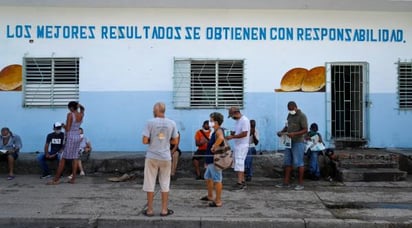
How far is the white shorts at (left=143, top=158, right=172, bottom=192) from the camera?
6.43m

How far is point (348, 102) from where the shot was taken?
1115 cm

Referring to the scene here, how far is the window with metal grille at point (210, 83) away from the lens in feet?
35.8

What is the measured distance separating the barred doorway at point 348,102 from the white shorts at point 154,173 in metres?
5.77

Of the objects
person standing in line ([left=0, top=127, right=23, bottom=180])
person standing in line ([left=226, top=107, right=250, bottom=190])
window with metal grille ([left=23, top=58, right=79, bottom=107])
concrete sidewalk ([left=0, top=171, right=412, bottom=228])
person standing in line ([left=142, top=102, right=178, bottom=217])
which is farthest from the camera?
window with metal grille ([left=23, top=58, right=79, bottom=107])

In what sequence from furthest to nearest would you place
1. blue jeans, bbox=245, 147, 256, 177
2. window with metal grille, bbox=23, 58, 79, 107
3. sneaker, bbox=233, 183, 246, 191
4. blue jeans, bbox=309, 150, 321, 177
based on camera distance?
window with metal grille, bbox=23, 58, 79, 107, blue jeans, bbox=309, 150, 321, 177, blue jeans, bbox=245, 147, 256, 177, sneaker, bbox=233, 183, 246, 191

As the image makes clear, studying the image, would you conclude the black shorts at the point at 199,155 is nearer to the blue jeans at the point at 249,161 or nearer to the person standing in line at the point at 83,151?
the blue jeans at the point at 249,161

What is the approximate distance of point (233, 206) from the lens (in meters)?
7.11

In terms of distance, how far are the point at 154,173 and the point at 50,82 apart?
5714mm

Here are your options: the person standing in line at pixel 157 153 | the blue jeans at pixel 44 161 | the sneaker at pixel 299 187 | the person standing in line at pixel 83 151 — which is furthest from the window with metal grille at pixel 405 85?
the blue jeans at pixel 44 161

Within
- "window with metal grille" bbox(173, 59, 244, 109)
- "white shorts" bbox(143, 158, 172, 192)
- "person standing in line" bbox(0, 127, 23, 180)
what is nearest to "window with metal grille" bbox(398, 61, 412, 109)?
"window with metal grille" bbox(173, 59, 244, 109)

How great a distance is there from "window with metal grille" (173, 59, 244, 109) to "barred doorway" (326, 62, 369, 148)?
2.32 m

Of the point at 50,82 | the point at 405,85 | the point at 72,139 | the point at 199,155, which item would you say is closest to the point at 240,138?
the point at 199,155

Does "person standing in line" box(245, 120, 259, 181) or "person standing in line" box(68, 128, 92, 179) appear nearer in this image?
"person standing in line" box(245, 120, 259, 181)

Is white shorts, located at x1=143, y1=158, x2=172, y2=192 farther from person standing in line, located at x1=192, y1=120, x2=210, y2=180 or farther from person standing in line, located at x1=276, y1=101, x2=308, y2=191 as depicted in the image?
person standing in line, located at x1=276, y1=101, x2=308, y2=191
